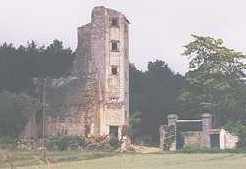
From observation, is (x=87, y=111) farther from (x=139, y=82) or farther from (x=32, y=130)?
(x=139, y=82)

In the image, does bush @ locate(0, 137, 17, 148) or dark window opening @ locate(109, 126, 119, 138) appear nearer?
bush @ locate(0, 137, 17, 148)

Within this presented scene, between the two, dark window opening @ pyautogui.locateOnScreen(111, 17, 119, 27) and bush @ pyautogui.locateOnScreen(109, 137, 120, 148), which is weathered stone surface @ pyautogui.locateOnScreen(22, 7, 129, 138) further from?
bush @ pyautogui.locateOnScreen(109, 137, 120, 148)

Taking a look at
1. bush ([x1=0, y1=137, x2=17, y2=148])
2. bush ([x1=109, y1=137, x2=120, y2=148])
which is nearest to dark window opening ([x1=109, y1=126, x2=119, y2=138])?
bush ([x1=109, y1=137, x2=120, y2=148])

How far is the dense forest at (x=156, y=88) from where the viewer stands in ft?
158

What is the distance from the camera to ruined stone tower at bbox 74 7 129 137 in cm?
4741

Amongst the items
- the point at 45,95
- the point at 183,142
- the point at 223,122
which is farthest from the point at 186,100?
the point at 45,95

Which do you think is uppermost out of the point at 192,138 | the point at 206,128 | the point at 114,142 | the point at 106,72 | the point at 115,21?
the point at 115,21

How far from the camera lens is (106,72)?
1874 inches

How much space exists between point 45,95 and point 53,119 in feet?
6.04

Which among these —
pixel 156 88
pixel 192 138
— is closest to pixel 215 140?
pixel 192 138

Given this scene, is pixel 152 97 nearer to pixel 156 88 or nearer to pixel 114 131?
pixel 156 88

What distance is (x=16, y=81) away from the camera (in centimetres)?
5462

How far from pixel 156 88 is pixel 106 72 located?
1536cm

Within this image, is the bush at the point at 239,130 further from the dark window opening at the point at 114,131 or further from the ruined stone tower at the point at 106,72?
the dark window opening at the point at 114,131
